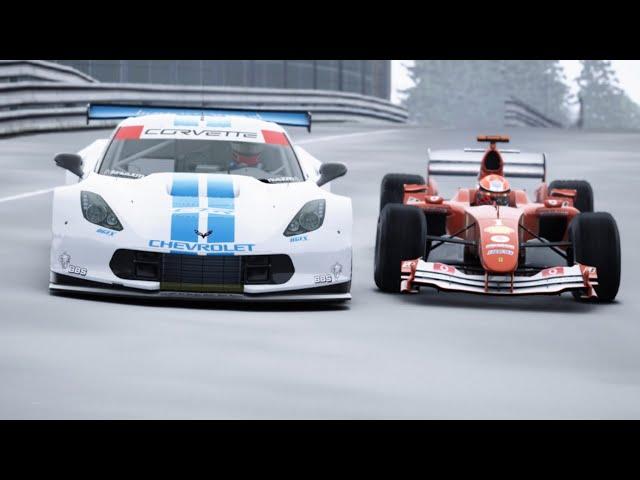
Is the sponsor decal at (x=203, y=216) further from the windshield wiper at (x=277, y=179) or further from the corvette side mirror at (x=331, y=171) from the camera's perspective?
the corvette side mirror at (x=331, y=171)

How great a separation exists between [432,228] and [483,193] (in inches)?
26.7

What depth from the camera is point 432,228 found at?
41.7 ft

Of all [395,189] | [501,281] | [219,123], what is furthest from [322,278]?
[395,189]

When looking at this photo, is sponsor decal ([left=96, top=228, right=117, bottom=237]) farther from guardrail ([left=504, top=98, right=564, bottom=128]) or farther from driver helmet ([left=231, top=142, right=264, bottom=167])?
guardrail ([left=504, top=98, right=564, bottom=128])

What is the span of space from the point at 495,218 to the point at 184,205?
2466 millimetres

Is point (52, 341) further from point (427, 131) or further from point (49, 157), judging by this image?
point (427, 131)

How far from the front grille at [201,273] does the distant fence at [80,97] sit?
14271 millimetres

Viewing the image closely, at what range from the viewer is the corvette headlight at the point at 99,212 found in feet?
33.0

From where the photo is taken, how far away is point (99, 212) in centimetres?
1015

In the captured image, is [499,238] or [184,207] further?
[499,238]

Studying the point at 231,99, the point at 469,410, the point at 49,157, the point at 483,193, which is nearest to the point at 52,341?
the point at 469,410

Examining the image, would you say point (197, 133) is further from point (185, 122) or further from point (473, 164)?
point (473, 164)

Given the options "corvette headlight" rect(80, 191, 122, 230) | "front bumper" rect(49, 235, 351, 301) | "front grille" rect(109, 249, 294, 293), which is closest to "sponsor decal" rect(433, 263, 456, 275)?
"front bumper" rect(49, 235, 351, 301)

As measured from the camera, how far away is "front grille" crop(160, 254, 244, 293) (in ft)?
32.6
